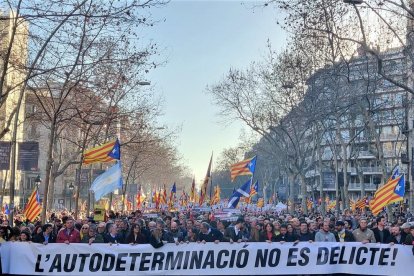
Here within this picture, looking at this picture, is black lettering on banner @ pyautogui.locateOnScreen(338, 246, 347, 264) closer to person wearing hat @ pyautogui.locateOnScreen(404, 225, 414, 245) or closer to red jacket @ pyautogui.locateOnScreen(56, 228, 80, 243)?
person wearing hat @ pyautogui.locateOnScreen(404, 225, 414, 245)

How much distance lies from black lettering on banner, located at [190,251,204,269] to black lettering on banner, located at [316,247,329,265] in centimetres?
223

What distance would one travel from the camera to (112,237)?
46.5 feet

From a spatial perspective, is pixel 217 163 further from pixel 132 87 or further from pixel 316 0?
pixel 316 0

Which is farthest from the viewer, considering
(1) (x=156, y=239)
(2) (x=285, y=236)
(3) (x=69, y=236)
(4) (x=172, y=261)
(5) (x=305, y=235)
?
(3) (x=69, y=236)

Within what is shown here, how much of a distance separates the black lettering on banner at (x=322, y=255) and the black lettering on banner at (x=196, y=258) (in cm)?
223

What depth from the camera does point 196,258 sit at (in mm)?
12531

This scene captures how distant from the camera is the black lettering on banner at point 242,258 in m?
12.5

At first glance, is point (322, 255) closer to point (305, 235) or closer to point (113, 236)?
point (305, 235)

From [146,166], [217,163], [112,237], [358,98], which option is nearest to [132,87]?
[358,98]

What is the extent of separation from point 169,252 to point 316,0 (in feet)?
34.3

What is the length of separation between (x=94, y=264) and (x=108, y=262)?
0.26m

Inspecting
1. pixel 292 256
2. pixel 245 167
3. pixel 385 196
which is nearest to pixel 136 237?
pixel 292 256

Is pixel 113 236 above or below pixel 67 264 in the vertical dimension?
above

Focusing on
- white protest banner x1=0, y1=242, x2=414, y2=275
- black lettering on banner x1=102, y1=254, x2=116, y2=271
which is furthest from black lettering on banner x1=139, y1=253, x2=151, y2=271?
black lettering on banner x1=102, y1=254, x2=116, y2=271
